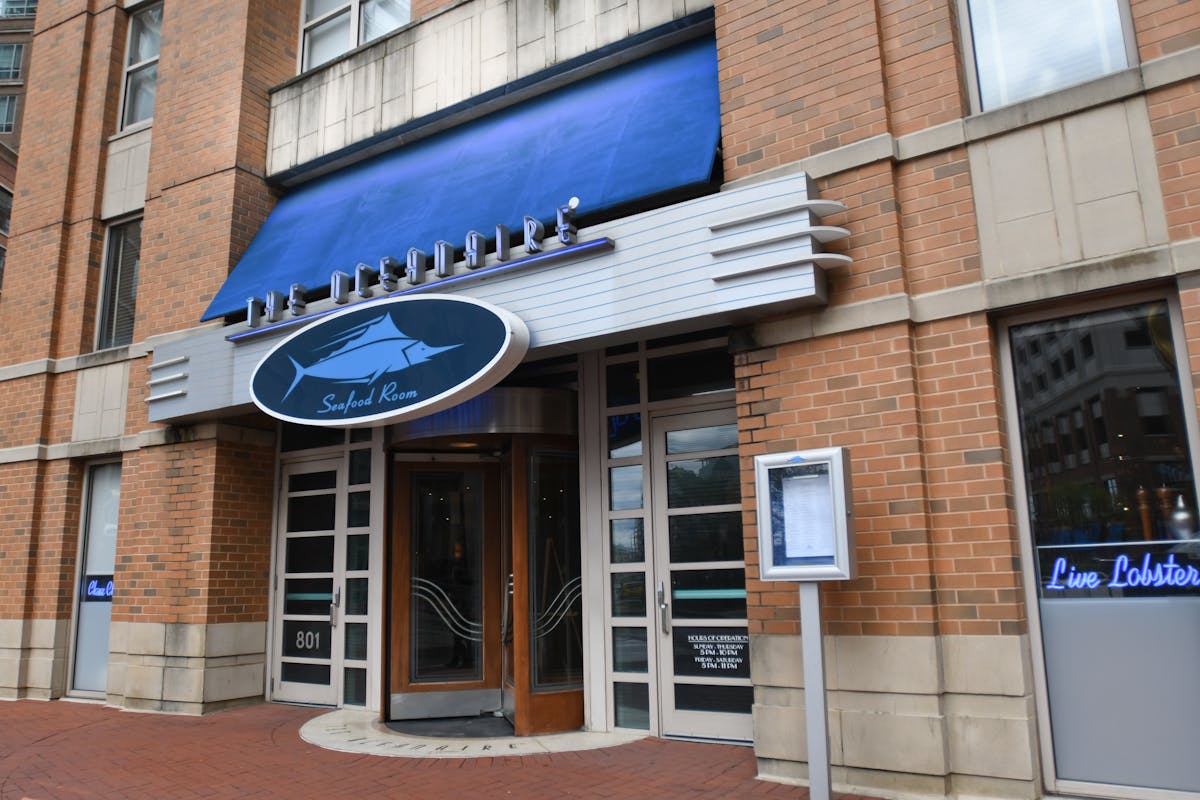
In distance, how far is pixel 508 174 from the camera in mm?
7879

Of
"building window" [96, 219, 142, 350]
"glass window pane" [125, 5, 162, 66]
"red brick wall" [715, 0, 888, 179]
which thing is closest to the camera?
"red brick wall" [715, 0, 888, 179]

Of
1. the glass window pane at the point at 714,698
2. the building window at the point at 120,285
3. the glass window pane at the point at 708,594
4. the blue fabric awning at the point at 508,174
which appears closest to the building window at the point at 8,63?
the building window at the point at 120,285

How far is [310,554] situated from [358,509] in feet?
2.78

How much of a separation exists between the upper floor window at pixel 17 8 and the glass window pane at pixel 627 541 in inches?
1838

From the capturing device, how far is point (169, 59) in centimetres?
1103

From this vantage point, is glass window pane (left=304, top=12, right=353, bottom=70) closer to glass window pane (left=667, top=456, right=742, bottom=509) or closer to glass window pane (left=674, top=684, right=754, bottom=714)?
glass window pane (left=667, top=456, right=742, bottom=509)

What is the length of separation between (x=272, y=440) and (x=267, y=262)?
2064 millimetres

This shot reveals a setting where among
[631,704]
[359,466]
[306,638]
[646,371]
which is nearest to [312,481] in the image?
[359,466]

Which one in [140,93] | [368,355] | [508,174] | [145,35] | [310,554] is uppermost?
[145,35]

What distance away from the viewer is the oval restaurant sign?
6633mm

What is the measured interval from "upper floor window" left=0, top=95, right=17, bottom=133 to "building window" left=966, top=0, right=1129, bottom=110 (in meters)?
46.7

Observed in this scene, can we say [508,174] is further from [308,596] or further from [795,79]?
[308,596]

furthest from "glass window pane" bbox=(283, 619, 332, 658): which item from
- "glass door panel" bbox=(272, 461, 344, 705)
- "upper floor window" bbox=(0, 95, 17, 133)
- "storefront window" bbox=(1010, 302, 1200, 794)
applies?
"upper floor window" bbox=(0, 95, 17, 133)

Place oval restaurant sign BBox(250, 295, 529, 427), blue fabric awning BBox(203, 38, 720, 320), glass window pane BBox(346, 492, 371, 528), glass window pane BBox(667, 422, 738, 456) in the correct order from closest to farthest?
oval restaurant sign BBox(250, 295, 529, 427)
blue fabric awning BBox(203, 38, 720, 320)
glass window pane BBox(667, 422, 738, 456)
glass window pane BBox(346, 492, 371, 528)
